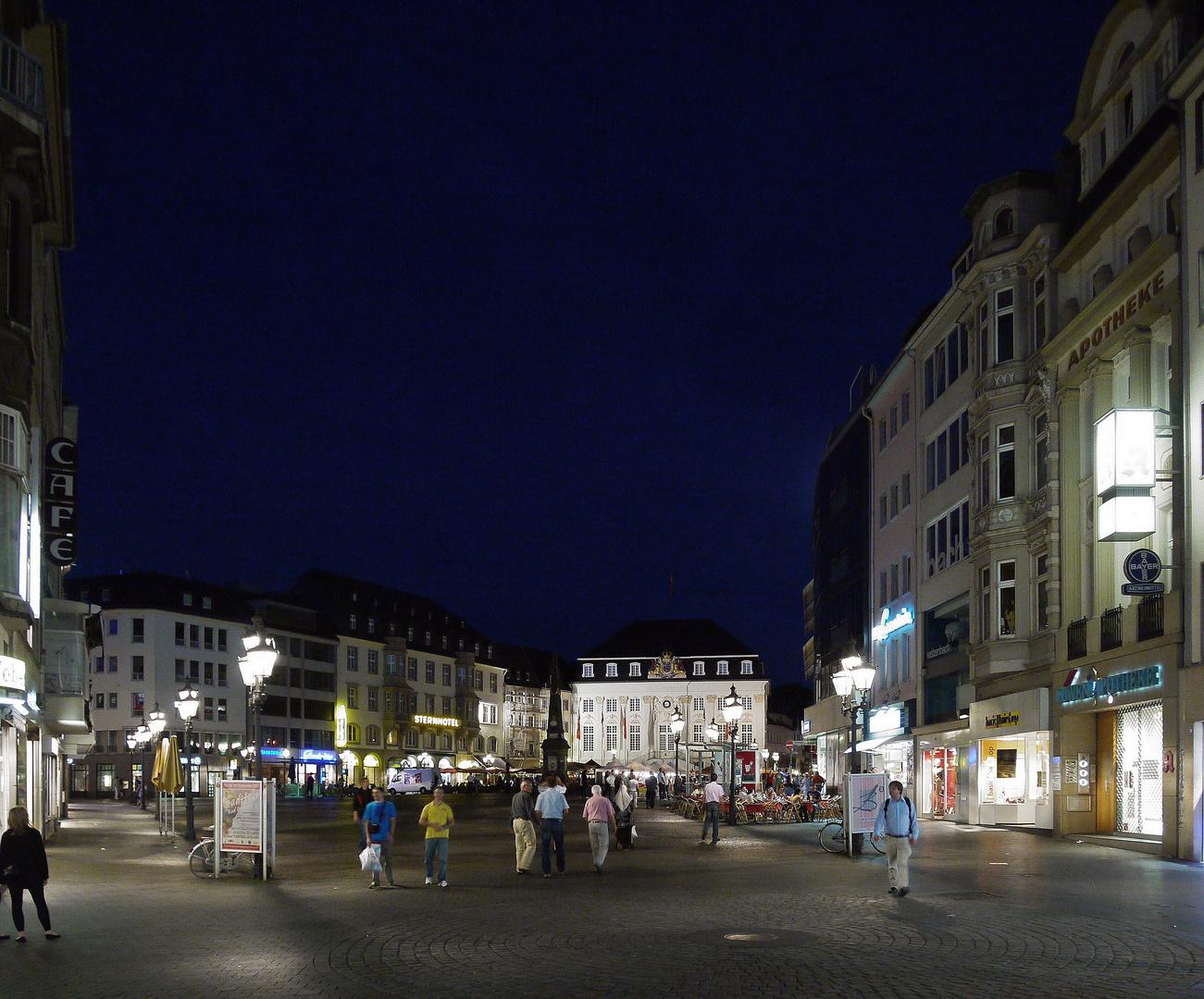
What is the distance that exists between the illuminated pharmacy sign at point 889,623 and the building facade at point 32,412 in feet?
96.7

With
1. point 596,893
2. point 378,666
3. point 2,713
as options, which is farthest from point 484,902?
point 378,666

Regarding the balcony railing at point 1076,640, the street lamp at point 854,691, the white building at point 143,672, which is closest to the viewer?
the street lamp at point 854,691

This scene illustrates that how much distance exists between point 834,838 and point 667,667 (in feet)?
361

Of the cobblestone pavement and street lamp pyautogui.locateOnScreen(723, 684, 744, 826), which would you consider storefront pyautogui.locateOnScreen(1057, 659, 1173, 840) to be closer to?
the cobblestone pavement

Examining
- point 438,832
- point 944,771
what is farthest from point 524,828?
point 944,771

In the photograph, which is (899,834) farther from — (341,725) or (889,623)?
(341,725)

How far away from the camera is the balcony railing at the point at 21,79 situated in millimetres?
23406

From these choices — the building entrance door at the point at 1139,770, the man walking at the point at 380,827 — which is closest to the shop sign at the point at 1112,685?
the building entrance door at the point at 1139,770

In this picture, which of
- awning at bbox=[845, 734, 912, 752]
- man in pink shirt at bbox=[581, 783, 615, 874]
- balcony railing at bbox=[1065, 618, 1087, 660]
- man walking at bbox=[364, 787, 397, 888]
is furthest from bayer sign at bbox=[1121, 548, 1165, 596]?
awning at bbox=[845, 734, 912, 752]

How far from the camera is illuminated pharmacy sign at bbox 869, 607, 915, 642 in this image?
54031 mm

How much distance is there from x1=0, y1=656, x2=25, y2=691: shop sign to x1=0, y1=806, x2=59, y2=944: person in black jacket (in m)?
9.65

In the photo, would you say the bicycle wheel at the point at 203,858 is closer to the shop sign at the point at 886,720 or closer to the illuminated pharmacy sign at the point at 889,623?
the illuminated pharmacy sign at the point at 889,623

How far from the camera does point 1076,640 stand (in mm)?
34625

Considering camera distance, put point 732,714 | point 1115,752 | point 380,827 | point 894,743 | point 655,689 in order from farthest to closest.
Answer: point 655,689, point 894,743, point 732,714, point 1115,752, point 380,827
